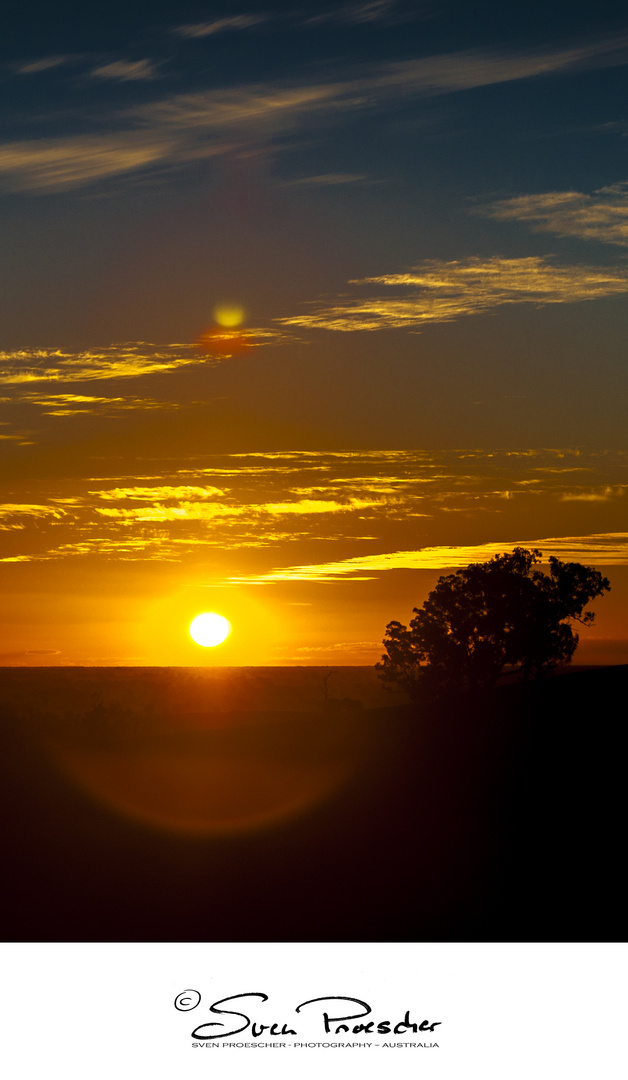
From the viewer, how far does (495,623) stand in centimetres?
5781

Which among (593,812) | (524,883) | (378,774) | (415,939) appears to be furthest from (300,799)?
(415,939)

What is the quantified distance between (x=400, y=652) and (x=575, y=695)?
2030cm

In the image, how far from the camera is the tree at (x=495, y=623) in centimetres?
5719

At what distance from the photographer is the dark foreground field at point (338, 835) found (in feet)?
43.9

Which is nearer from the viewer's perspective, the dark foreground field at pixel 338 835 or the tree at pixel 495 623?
the dark foreground field at pixel 338 835

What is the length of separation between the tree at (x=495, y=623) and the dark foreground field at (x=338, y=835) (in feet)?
59.0

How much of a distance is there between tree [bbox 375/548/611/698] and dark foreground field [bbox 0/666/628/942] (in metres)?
18.0

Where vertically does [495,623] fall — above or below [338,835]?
above

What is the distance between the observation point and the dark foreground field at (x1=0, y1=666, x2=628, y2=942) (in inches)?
526

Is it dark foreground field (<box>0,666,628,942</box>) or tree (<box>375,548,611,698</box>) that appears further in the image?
tree (<box>375,548,611,698</box>)

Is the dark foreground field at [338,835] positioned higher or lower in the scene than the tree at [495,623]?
lower

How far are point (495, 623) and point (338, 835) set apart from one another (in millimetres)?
39763

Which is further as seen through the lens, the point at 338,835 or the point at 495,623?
the point at 495,623
